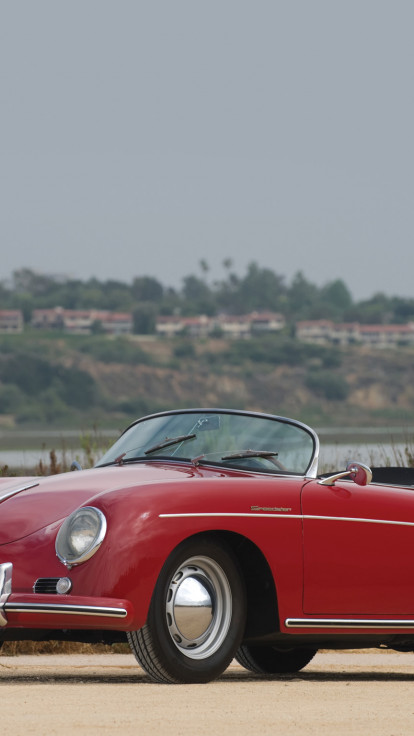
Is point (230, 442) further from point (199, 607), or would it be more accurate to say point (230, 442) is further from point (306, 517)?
point (199, 607)

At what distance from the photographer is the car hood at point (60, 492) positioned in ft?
23.2

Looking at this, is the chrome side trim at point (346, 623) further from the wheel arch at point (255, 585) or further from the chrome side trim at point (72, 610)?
the chrome side trim at point (72, 610)

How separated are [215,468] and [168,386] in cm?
18242

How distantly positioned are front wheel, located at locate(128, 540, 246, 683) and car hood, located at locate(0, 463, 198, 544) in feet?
1.43

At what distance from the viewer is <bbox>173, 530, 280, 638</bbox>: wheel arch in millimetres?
7309

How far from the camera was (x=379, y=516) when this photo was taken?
779 cm

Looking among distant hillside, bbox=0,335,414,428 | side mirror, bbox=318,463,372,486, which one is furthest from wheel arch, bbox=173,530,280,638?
distant hillside, bbox=0,335,414,428

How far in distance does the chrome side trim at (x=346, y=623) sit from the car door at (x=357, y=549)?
0.13 feet

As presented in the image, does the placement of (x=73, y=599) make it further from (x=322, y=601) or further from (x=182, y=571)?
(x=322, y=601)

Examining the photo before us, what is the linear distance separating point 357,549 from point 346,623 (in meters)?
0.39

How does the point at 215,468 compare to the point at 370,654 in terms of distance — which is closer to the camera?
the point at 215,468

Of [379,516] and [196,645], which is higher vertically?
[379,516]

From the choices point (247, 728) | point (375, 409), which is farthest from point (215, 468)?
point (375, 409)

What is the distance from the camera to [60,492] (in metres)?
7.27
